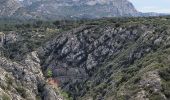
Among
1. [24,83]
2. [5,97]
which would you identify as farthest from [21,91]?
[5,97]

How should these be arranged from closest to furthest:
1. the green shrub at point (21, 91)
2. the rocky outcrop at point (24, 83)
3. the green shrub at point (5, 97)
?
the green shrub at point (5, 97) → the green shrub at point (21, 91) → the rocky outcrop at point (24, 83)

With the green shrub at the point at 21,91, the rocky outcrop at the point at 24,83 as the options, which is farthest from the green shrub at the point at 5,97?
the green shrub at the point at 21,91

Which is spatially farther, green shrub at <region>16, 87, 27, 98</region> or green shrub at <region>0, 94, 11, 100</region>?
green shrub at <region>16, 87, 27, 98</region>

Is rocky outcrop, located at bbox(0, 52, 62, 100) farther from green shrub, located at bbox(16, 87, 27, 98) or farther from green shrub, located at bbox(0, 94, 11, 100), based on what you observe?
green shrub, located at bbox(0, 94, 11, 100)

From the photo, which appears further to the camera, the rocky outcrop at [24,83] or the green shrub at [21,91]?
the rocky outcrop at [24,83]

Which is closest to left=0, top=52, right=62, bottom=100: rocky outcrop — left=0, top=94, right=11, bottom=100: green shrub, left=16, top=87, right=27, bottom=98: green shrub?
left=16, top=87, right=27, bottom=98: green shrub

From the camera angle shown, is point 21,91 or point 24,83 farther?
point 24,83

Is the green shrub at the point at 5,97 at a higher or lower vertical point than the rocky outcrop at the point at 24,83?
higher

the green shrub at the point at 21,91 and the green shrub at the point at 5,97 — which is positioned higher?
the green shrub at the point at 5,97

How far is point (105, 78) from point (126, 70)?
582 inches

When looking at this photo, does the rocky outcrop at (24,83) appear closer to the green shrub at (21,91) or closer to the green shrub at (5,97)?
the green shrub at (21,91)

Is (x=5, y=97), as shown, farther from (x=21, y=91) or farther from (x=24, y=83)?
(x=24, y=83)

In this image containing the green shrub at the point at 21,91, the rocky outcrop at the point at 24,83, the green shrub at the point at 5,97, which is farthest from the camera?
the rocky outcrop at the point at 24,83

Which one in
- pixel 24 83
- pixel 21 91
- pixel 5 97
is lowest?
pixel 24 83
